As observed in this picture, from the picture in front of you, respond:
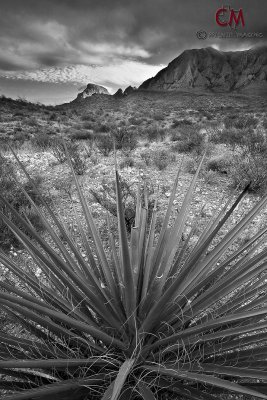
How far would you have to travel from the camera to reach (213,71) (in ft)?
321

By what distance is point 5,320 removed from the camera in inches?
104

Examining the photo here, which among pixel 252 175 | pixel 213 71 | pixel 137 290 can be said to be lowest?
pixel 252 175

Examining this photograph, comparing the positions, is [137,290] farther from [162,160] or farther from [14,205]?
[162,160]

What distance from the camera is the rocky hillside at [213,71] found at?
3403 inches

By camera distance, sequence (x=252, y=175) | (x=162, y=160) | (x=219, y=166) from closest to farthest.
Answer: (x=252, y=175), (x=219, y=166), (x=162, y=160)

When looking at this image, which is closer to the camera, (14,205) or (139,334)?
(139,334)

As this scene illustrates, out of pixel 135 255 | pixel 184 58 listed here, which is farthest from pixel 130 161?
pixel 184 58

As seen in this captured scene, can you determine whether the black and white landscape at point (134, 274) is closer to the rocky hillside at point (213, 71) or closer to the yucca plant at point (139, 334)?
the yucca plant at point (139, 334)

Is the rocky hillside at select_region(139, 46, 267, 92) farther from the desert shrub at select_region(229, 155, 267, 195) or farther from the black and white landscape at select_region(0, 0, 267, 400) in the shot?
the black and white landscape at select_region(0, 0, 267, 400)

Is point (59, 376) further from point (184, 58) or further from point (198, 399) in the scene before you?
point (184, 58)

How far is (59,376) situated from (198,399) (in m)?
0.69

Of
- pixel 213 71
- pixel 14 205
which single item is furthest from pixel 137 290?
pixel 213 71

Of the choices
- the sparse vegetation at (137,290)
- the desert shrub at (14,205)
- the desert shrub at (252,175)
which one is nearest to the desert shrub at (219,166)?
the sparse vegetation at (137,290)

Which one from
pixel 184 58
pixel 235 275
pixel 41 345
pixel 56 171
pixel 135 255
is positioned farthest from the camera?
pixel 184 58
